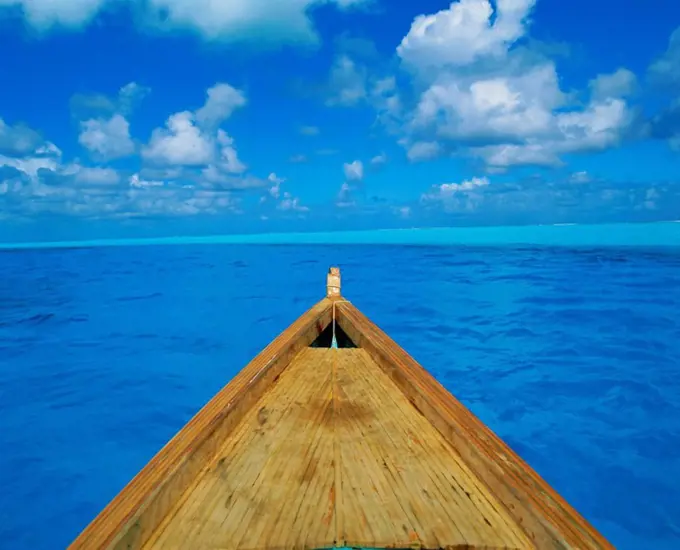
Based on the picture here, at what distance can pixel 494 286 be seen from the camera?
794 inches

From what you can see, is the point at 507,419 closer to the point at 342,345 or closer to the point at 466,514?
the point at 342,345

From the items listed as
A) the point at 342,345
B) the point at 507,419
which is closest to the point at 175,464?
the point at 342,345

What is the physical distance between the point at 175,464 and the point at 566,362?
9.78 m

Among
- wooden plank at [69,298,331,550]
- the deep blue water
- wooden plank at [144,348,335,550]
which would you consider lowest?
the deep blue water

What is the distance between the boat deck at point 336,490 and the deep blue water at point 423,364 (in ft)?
13.2

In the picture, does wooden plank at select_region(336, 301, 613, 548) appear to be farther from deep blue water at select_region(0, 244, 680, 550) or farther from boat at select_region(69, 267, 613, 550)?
deep blue water at select_region(0, 244, 680, 550)

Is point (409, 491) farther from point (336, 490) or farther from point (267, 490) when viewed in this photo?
point (267, 490)

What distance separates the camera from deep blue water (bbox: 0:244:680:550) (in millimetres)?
5203

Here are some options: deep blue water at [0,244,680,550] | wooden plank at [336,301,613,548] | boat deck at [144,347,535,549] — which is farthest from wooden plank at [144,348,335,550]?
deep blue water at [0,244,680,550]

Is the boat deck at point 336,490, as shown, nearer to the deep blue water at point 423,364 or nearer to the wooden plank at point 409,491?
the wooden plank at point 409,491

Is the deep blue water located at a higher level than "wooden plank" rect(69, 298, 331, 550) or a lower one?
lower

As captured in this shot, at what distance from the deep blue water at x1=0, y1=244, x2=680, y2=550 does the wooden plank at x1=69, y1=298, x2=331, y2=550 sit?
12.7 feet

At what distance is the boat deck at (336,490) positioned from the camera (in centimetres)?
136

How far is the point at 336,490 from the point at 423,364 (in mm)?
8822
